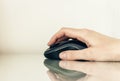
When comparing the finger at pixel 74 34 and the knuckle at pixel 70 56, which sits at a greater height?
the finger at pixel 74 34

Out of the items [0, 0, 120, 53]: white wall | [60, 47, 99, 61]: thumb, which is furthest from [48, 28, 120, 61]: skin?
[0, 0, 120, 53]: white wall

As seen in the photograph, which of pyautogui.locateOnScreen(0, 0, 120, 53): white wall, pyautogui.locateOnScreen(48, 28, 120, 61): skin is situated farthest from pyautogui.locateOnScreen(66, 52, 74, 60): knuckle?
pyautogui.locateOnScreen(0, 0, 120, 53): white wall

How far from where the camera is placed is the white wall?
4.20 ft

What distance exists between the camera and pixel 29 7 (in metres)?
1.28

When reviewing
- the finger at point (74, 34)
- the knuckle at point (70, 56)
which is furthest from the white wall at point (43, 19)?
the knuckle at point (70, 56)

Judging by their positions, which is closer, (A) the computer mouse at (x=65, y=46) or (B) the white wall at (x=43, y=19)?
(A) the computer mouse at (x=65, y=46)

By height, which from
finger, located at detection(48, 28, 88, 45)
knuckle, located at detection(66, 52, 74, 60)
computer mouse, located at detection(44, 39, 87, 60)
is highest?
finger, located at detection(48, 28, 88, 45)

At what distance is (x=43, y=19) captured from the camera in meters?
1.29

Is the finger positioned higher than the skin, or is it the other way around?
the finger

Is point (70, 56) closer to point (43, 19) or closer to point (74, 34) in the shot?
point (74, 34)

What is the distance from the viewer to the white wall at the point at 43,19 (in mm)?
1280

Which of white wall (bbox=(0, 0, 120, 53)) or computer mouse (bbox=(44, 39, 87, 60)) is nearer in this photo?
computer mouse (bbox=(44, 39, 87, 60))

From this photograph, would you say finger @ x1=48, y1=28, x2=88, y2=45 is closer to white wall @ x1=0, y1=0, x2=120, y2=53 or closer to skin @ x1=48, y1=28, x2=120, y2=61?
skin @ x1=48, y1=28, x2=120, y2=61

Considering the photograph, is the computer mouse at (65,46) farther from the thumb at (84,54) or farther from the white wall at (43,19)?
the white wall at (43,19)
